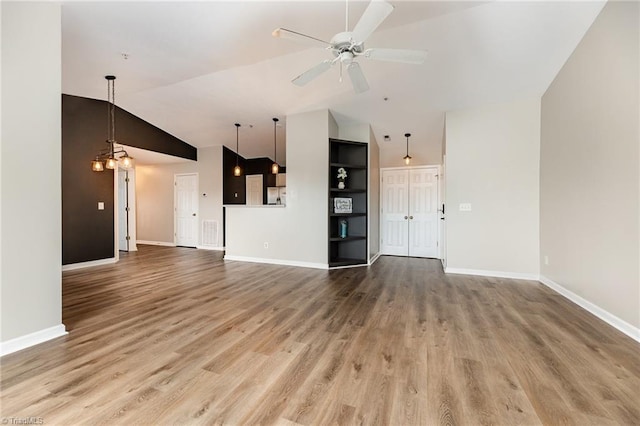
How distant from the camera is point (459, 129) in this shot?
4820mm

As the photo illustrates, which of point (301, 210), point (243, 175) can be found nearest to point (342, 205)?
point (301, 210)

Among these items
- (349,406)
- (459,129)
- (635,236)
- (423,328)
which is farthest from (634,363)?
(459,129)

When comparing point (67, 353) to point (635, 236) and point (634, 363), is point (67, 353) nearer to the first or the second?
point (634, 363)

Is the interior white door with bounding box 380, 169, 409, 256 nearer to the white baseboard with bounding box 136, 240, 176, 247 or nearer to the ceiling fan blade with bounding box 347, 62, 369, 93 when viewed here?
A: the ceiling fan blade with bounding box 347, 62, 369, 93

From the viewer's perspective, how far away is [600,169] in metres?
2.84

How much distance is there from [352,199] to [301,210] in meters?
1.16

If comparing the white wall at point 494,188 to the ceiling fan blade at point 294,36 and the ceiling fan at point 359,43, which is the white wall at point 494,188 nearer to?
the ceiling fan at point 359,43

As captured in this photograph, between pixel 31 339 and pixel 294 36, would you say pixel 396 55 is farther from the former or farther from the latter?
pixel 31 339

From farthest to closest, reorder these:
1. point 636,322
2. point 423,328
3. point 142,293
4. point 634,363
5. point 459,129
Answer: point 459,129, point 142,293, point 423,328, point 636,322, point 634,363

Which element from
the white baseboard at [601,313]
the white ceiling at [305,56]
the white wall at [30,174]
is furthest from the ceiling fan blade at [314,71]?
the white baseboard at [601,313]

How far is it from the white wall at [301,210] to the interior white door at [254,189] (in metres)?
2.65

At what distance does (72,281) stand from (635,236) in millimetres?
6759

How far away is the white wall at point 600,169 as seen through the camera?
7.98 ft

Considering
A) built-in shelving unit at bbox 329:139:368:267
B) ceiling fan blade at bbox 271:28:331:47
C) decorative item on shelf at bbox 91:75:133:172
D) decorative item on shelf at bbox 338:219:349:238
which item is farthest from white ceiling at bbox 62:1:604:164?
decorative item on shelf at bbox 338:219:349:238
